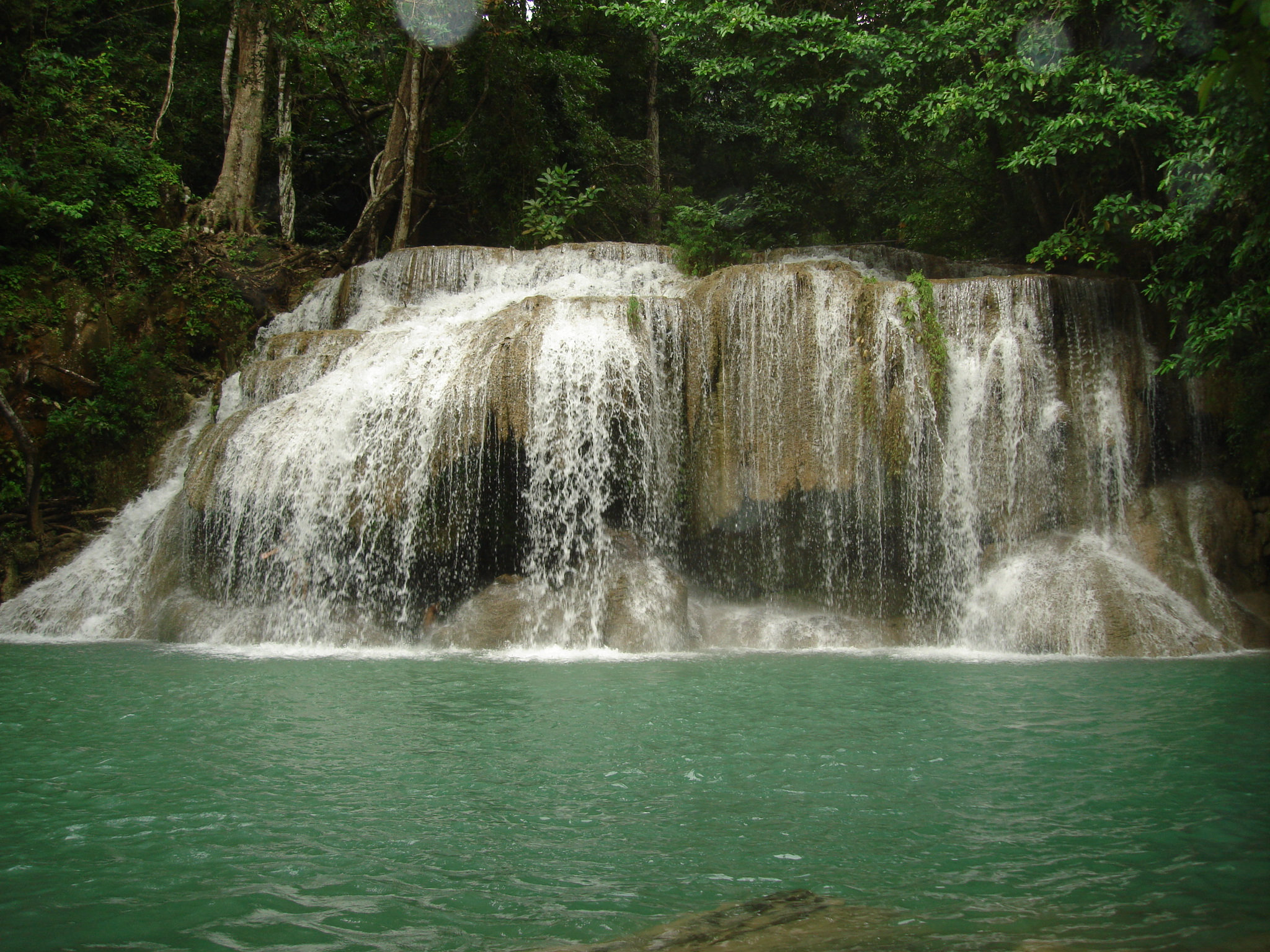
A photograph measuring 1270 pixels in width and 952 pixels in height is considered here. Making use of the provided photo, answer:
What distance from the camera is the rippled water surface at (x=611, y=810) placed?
3.09 meters

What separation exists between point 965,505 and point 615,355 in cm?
478

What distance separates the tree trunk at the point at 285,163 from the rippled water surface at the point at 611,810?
13.5m

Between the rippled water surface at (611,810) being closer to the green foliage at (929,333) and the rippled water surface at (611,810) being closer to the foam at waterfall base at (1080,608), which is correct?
the foam at waterfall base at (1080,608)

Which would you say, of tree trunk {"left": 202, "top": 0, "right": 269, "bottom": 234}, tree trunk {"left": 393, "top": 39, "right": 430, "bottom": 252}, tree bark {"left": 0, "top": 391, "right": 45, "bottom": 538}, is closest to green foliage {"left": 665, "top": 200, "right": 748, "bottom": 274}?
tree trunk {"left": 393, "top": 39, "right": 430, "bottom": 252}

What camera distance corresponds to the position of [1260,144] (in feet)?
26.1

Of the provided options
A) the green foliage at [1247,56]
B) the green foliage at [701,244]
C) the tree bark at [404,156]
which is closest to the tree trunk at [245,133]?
the tree bark at [404,156]

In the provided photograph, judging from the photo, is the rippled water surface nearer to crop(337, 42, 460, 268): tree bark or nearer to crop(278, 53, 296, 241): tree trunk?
crop(337, 42, 460, 268): tree bark

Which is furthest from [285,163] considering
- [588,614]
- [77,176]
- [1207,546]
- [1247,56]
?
[1247,56]

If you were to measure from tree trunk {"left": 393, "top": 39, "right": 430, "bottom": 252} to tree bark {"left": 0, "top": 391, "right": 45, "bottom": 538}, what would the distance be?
24.2 feet

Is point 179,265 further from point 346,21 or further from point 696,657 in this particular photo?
point 696,657

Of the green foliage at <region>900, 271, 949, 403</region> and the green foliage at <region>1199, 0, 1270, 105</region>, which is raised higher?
the green foliage at <region>900, 271, 949, 403</region>

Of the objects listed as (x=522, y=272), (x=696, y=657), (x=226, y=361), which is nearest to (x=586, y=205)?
(x=522, y=272)

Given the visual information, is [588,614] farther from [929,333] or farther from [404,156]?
[404,156]

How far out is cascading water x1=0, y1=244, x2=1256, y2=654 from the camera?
10461 mm
